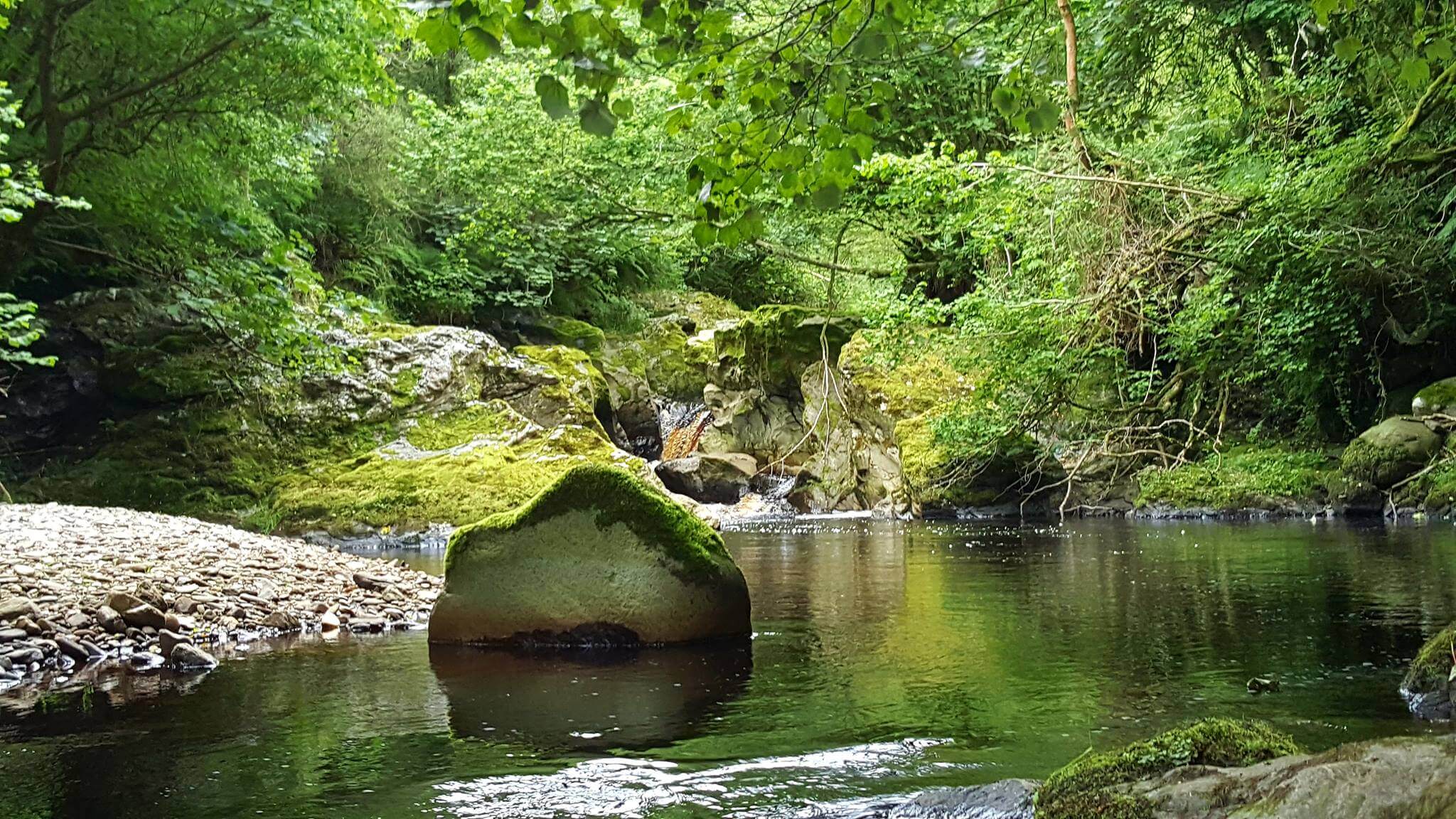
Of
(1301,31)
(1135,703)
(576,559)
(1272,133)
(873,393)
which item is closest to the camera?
(1135,703)

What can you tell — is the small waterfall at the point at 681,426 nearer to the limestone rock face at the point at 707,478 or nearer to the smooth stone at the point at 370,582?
the limestone rock face at the point at 707,478

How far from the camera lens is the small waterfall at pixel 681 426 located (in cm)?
2764

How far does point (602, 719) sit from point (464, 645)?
2.64 m

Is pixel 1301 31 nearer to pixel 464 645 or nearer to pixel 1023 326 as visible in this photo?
pixel 1023 326

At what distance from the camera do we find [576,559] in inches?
312

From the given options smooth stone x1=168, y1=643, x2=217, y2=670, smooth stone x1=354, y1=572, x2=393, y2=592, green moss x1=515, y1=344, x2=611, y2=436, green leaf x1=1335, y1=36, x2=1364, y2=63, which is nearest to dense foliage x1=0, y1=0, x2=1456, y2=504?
green leaf x1=1335, y1=36, x2=1364, y2=63

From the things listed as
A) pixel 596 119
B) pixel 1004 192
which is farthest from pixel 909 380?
pixel 596 119

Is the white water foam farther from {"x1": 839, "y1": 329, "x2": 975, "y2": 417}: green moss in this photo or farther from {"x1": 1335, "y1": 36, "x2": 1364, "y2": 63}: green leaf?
{"x1": 839, "y1": 329, "x2": 975, "y2": 417}: green moss

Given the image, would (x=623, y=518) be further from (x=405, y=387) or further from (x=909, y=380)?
(x=909, y=380)

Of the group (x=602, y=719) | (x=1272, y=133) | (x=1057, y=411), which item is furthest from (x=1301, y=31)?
(x=602, y=719)

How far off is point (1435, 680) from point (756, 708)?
10.4ft

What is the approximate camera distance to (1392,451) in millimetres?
15844

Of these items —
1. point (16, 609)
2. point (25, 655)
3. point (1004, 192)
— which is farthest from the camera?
point (1004, 192)

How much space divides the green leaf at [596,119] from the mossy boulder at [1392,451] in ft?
52.6
